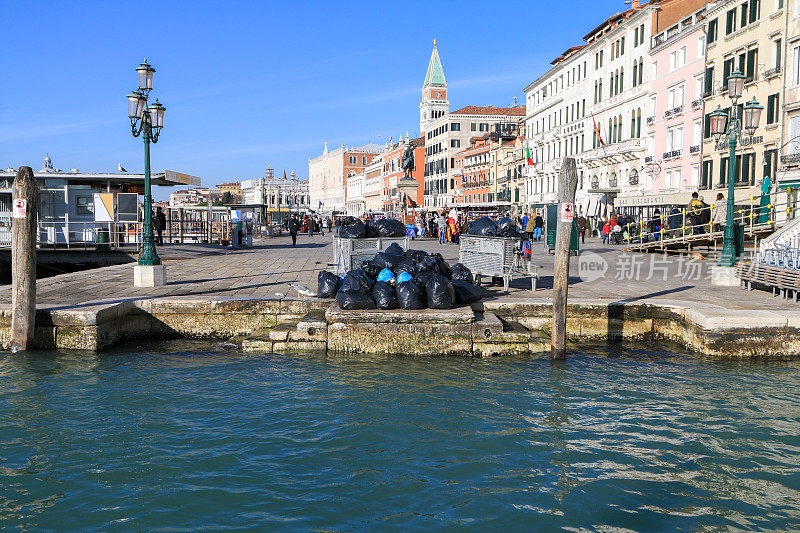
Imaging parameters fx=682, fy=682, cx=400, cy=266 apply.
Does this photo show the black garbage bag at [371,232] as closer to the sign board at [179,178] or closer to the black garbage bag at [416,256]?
the black garbage bag at [416,256]

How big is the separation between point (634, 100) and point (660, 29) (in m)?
3.98

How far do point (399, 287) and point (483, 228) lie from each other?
3443 mm

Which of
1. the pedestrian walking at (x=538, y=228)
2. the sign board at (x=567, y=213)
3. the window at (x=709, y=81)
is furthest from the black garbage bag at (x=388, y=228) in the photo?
the window at (x=709, y=81)

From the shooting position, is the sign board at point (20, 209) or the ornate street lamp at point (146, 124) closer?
the sign board at point (20, 209)

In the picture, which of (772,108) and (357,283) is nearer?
(357,283)

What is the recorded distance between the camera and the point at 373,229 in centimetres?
1238

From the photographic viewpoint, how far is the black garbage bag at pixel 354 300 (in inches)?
362

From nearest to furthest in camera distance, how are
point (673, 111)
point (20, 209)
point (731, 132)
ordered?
point (20, 209) → point (731, 132) → point (673, 111)

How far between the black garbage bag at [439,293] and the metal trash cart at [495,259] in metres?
2.30

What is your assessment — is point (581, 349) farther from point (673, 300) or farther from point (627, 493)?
point (627, 493)

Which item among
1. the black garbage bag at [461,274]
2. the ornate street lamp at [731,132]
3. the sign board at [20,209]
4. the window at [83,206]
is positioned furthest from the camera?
the window at [83,206]

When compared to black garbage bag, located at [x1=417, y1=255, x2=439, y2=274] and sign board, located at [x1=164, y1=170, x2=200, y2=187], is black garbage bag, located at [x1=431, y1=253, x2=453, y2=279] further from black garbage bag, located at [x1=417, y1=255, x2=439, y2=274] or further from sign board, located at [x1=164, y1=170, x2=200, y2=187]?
sign board, located at [x1=164, y1=170, x2=200, y2=187]

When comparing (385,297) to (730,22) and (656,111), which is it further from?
(656,111)

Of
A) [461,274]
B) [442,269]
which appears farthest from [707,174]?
[442,269]
